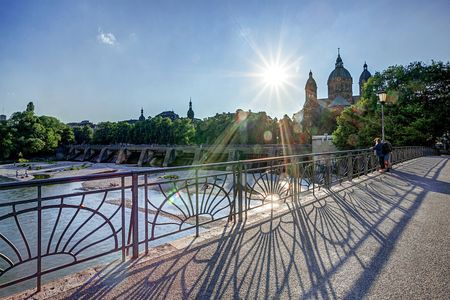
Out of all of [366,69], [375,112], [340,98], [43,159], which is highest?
[366,69]

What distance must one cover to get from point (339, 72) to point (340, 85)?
4.10 metres

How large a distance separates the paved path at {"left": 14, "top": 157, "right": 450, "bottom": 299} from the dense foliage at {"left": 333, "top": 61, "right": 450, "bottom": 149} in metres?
22.8

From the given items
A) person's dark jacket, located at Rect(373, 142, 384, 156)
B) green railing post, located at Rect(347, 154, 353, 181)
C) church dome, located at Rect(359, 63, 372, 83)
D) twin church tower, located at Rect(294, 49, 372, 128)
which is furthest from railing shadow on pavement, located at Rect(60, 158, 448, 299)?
church dome, located at Rect(359, 63, 372, 83)

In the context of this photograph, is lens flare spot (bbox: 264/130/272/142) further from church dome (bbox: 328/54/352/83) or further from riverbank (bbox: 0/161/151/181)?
church dome (bbox: 328/54/352/83)

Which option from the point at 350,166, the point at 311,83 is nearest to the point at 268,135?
the point at 311,83

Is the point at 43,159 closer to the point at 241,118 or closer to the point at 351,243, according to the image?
the point at 241,118

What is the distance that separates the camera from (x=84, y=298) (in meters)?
2.51

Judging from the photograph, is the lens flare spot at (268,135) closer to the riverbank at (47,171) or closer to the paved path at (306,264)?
the riverbank at (47,171)

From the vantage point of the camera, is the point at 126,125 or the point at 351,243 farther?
the point at 126,125

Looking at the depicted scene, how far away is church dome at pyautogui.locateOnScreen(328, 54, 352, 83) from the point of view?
242 feet

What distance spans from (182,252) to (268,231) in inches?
59.8

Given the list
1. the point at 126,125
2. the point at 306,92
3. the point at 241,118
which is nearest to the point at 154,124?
the point at 126,125

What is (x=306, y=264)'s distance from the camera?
3.18m

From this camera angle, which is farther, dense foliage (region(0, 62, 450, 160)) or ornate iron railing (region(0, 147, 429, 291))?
dense foliage (region(0, 62, 450, 160))
